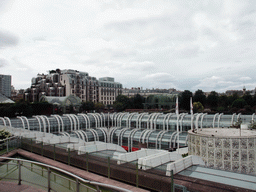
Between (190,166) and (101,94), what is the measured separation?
112 metres

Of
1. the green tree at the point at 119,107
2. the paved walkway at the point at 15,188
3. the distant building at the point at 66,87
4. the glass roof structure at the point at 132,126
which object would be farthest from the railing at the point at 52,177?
the distant building at the point at 66,87

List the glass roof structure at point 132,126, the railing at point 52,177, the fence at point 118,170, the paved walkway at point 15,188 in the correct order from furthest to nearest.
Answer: the glass roof structure at point 132,126 → the fence at point 118,170 → the paved walkway at point 15,188 → the railing at point 52,177

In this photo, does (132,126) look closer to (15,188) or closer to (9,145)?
(9,145)

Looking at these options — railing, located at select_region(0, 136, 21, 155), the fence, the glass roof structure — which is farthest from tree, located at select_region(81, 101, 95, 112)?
the fence

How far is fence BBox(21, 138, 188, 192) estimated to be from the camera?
29.7ft

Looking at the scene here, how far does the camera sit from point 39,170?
880 centimetres

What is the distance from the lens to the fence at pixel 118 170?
9062 millimetres

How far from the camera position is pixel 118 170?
1033 centimetres

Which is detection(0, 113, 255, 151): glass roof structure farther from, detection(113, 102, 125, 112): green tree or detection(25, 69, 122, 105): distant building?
detection(25, 69, 122, 105): distant building

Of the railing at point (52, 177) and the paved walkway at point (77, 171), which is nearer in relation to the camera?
the railing at point (52, 177)

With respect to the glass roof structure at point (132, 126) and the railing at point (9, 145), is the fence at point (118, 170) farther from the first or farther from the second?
the glass roof structure at point (132, 126)

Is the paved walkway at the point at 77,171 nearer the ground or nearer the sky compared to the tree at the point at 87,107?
nearer the ground

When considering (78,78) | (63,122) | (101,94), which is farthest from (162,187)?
(101,94)

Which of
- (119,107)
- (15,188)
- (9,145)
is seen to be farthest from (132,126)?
(119,107)
